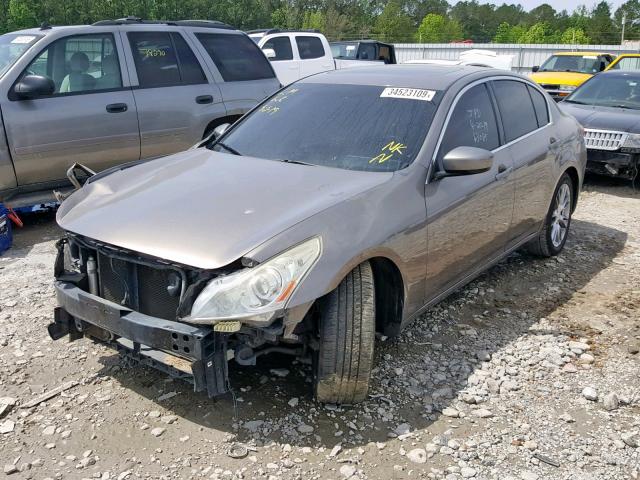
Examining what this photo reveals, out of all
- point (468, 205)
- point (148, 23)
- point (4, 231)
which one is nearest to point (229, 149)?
point (468, 205)

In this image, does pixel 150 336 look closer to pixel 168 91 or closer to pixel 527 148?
pixel 527 148

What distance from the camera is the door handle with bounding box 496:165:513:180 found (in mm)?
4402

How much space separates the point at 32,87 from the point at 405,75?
351cm

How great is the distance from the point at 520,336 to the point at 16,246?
14.4ft

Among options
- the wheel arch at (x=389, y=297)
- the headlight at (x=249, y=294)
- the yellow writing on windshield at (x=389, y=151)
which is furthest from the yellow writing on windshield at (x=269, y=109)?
the headlight at (x=249, y=294)

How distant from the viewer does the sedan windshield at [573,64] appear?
16.3m

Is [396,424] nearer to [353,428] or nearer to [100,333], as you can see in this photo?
[353,428]

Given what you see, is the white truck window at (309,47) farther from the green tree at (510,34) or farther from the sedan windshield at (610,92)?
the green tree at (510,34)

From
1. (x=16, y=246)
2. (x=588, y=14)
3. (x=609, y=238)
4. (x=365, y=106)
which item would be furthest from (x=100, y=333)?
(x=588, y=14)

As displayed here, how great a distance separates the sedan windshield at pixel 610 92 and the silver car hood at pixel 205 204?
7.24 meters

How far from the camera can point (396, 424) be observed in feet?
10.6

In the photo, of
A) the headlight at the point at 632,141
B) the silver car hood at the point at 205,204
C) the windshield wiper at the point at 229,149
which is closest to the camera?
the silver car hood at the point at 205,204

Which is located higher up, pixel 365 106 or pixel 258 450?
pixel 365 106

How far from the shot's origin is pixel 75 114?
6.18 m
